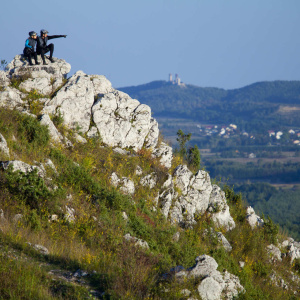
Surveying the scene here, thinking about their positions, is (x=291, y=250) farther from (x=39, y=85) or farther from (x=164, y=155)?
(x=39, y=85)

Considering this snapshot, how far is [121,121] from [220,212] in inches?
271

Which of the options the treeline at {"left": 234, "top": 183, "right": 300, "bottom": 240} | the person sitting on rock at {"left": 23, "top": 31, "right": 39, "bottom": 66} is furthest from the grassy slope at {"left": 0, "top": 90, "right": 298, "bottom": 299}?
the treeline at {"left": 234, "top": 183, "right": 300, "bottom": 240}

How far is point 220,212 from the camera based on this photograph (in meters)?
16.7

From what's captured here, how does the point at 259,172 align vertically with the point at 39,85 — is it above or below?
below

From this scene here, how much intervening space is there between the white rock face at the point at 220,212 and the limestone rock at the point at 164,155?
9.14ft

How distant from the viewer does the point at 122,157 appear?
53.1 feet

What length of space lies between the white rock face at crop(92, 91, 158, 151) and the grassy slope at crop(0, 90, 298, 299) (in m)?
0.91

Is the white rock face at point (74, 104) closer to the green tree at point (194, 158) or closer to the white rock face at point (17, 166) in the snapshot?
the white rock face at point (17, 166)

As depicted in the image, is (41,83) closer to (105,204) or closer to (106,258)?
(105,204)

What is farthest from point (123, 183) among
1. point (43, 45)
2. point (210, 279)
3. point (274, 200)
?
point (274, 200)

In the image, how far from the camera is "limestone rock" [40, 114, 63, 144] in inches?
592

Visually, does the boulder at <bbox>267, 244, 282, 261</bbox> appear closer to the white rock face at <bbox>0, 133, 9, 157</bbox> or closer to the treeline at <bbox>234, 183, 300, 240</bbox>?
the white rock face at <bbox>0, 133, 9, 157</bbox>

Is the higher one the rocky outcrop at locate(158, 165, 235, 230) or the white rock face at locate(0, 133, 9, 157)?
the white rock face at locate(0, 133, 9, 157)

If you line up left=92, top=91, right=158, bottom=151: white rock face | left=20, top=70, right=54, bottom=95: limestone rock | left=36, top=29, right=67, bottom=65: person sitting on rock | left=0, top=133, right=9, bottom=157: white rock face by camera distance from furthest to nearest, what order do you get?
left=36, top=29, right=67, bottom=65: person sitting on rock, left=92, top=91, right=158, bottom=151: white rock face, left=20, top=70, right=54, bottom=95: limestone rock, left=0, top=133, right=9, bottom=157: white rock face
